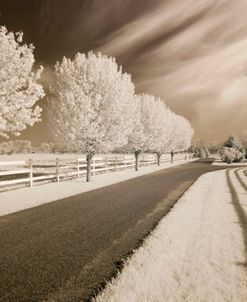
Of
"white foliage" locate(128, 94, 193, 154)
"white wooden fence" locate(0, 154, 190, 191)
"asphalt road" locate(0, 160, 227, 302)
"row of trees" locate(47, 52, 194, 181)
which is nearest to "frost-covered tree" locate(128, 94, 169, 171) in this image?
"white foliage" locate(128, 94, 193, 154)

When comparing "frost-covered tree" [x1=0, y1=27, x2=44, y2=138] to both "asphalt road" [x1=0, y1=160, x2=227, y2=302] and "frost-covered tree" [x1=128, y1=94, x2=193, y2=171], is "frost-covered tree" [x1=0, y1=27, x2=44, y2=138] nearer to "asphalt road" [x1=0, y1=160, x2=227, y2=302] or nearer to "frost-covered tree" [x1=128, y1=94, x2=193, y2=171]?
"asphalt road" [x1=0, y1=160, x2=227, y2=302]

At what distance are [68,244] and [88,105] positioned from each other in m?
16.2

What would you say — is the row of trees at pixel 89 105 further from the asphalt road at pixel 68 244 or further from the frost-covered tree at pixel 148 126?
→ the frost-covered tree at pixel 148 126

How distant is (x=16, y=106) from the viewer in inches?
545

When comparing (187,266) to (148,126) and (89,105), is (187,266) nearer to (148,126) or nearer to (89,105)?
(89,105)

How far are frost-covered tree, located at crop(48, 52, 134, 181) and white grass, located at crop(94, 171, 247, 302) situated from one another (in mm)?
13876

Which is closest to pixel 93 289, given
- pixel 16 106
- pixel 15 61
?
pixel 16 106

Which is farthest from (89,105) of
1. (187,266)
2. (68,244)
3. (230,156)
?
(230,156)

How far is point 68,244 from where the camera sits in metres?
7.79

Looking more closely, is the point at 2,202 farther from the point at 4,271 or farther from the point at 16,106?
the point at 4,271

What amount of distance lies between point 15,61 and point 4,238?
28.1ft

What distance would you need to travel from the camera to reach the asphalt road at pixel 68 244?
5332 millimetres

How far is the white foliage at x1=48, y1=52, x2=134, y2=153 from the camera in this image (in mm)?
23172

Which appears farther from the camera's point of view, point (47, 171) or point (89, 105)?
point (47, 171)
